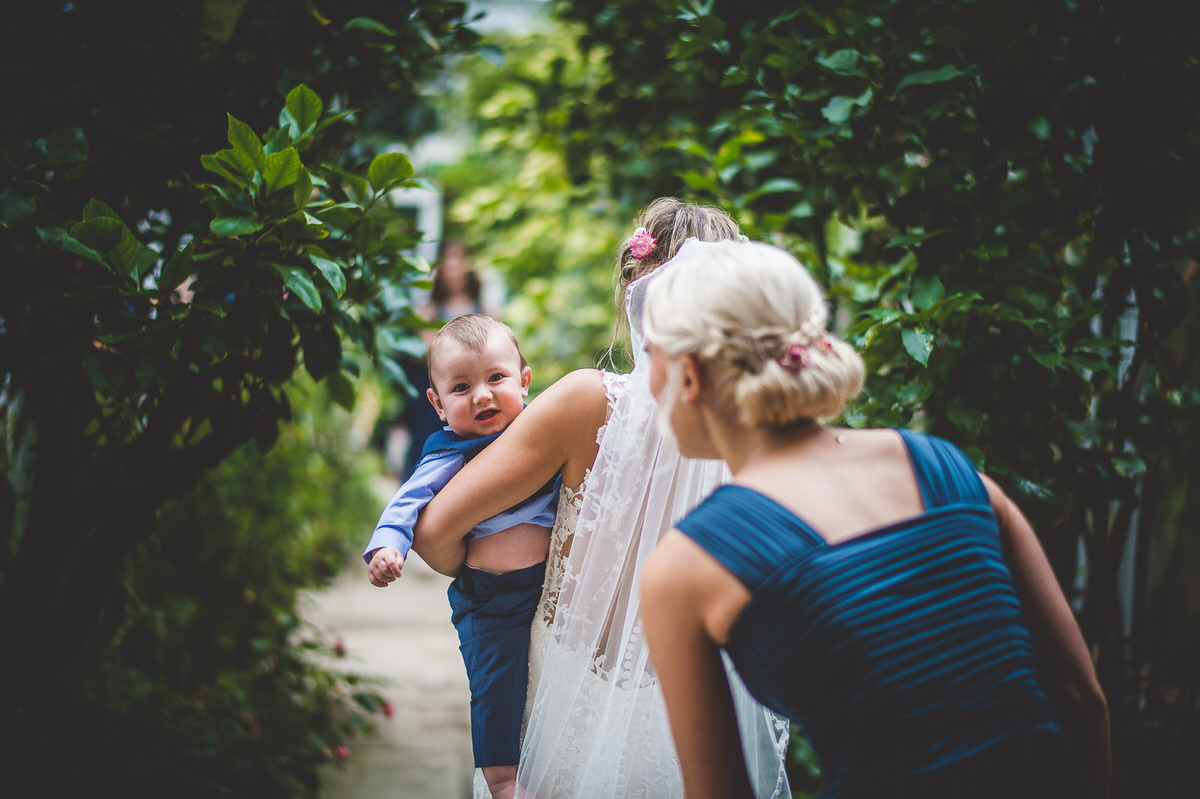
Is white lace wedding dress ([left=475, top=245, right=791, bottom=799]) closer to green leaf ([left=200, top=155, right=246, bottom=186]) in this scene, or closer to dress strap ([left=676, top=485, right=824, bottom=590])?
dress strap ([left=676, top=485, right=824, bottom=590])

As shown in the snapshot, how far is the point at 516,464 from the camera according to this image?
1507 millimetres

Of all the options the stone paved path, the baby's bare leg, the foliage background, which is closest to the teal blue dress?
the baby's bare leg

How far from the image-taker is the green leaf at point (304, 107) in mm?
1719

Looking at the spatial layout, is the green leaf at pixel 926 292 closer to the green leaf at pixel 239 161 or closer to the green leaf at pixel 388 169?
the green leaf at pixel 388 169

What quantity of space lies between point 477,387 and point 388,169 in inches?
23.4

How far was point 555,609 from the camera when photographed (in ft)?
5.19

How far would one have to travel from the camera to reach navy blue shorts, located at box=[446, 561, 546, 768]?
1579mm

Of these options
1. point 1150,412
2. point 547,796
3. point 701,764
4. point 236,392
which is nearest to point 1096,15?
point 1150,412

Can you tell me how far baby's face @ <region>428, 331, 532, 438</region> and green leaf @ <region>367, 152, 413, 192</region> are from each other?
1.53ft

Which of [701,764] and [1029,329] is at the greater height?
[1029,329]

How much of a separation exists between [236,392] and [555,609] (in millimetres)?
1024

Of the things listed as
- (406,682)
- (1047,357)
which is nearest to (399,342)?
(1047,357)

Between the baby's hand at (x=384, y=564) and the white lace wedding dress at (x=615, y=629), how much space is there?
32cm

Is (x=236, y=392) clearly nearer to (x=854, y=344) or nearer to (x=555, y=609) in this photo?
(x=555, y=609)
